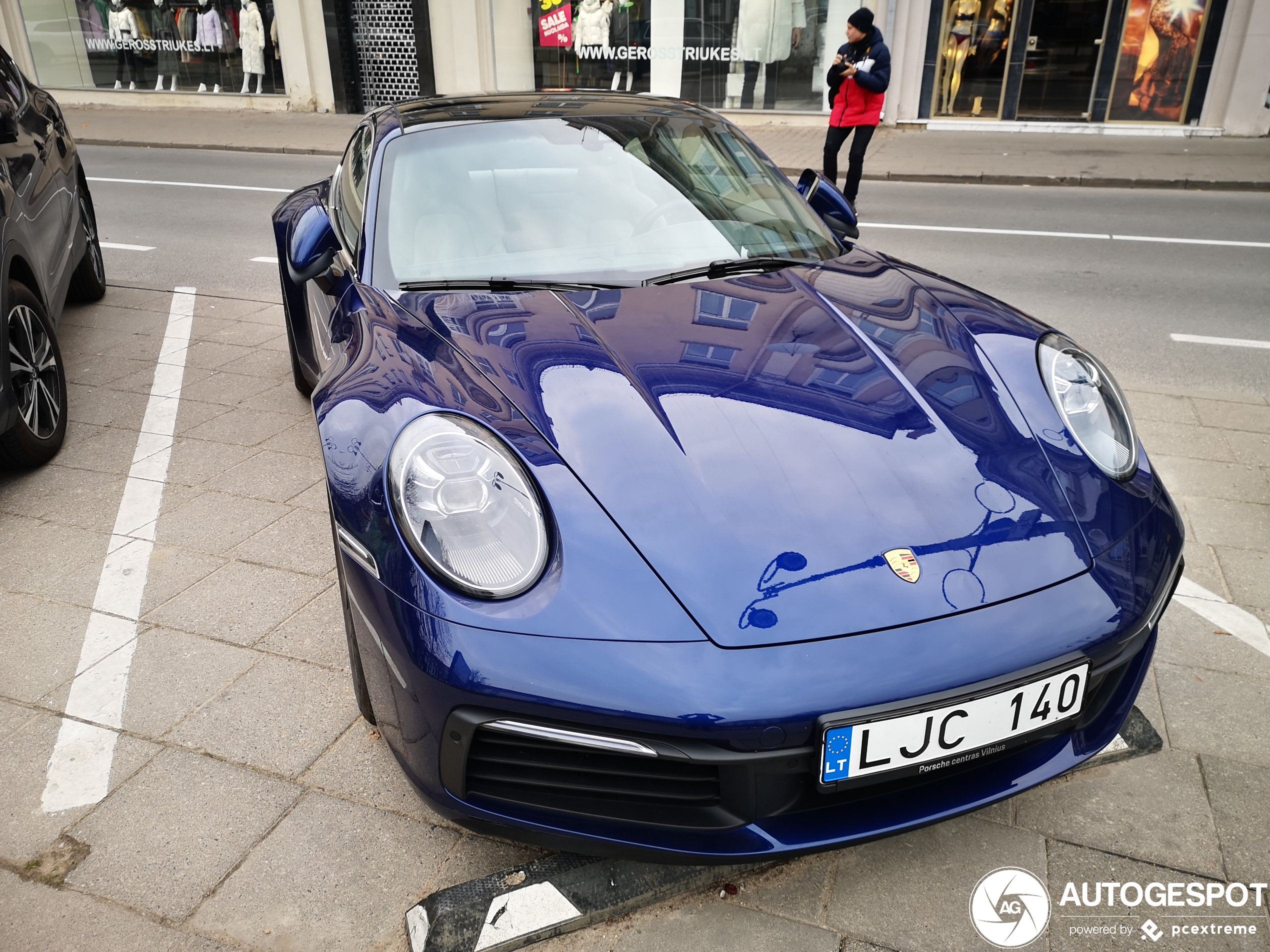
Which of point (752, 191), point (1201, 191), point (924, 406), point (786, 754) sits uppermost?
point (752, 191)

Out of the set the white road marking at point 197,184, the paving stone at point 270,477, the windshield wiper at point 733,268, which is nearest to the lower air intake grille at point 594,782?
the windshield wiper at point 733,268

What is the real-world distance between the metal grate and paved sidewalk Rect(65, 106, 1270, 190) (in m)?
1.05

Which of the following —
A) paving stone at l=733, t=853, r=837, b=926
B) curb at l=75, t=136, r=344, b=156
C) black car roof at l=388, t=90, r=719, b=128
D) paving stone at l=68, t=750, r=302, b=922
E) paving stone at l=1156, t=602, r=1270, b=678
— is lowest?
curb at l=75, t=136, r=344, b=156

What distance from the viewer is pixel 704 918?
1.83 meters

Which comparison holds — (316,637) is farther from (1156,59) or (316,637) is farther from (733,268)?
(1156,59)

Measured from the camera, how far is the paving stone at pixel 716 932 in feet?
5.80

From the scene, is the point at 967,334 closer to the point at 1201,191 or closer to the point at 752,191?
the point at 752,191

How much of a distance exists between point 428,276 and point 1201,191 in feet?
33.4

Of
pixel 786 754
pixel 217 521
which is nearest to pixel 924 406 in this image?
pixel 786 754

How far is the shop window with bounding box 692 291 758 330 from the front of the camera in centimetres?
235

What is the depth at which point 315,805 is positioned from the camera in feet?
6.90

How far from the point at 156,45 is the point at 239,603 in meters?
18.4

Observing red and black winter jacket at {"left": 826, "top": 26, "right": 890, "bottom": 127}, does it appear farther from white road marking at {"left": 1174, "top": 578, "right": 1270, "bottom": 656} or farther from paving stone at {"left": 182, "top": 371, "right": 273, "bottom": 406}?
white road marking at {"left": 1174, "top": 578, "right": 1270, "bottom": 656}

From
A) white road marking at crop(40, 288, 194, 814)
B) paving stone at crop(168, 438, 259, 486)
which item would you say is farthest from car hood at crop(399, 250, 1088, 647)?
paving stone at crop(168, 438, 259, 486)
